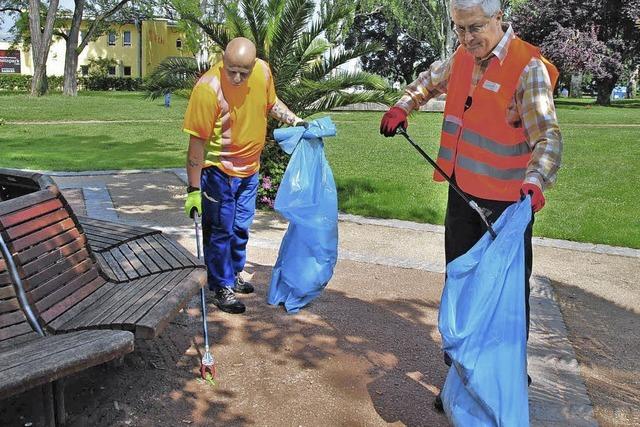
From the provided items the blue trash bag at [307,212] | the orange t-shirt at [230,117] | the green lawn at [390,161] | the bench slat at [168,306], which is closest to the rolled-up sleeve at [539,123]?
the bench slat at [168,306]

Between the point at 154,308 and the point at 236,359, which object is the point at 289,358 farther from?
the point at 154,308

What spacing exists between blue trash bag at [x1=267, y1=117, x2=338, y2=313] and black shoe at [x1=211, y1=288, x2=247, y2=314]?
31cm


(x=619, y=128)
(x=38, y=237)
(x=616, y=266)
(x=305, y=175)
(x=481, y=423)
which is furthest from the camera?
(x=619, y=128)

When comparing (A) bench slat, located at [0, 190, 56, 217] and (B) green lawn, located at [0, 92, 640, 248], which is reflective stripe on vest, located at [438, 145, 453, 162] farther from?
(B) green lawn, located at [0, 92, 640, 248]

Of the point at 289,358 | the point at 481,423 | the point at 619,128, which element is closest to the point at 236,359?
the point at 289,358

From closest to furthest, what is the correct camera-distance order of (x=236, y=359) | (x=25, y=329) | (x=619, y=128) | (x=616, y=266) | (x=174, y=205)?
(x=25, y=329) < (x=236, y=359) < (x=616, y=266) < (x=174, y=205) < (x=619, y=128)

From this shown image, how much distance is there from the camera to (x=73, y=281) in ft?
10.8

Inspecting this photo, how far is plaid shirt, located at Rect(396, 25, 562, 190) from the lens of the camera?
2.73 metres

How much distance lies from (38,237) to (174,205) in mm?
4878

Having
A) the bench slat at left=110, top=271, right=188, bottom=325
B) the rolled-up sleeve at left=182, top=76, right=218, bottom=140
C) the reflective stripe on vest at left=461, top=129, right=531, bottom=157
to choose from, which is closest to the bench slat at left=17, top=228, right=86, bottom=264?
the bench slat at left=110, top=271, right=188, bottom=325

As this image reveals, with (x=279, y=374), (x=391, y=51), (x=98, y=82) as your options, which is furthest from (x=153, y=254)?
(x=391, y=51)

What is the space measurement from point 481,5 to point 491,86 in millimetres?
349

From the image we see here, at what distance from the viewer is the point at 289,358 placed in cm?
379

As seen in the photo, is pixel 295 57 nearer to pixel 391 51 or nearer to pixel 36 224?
pixel 36 224
